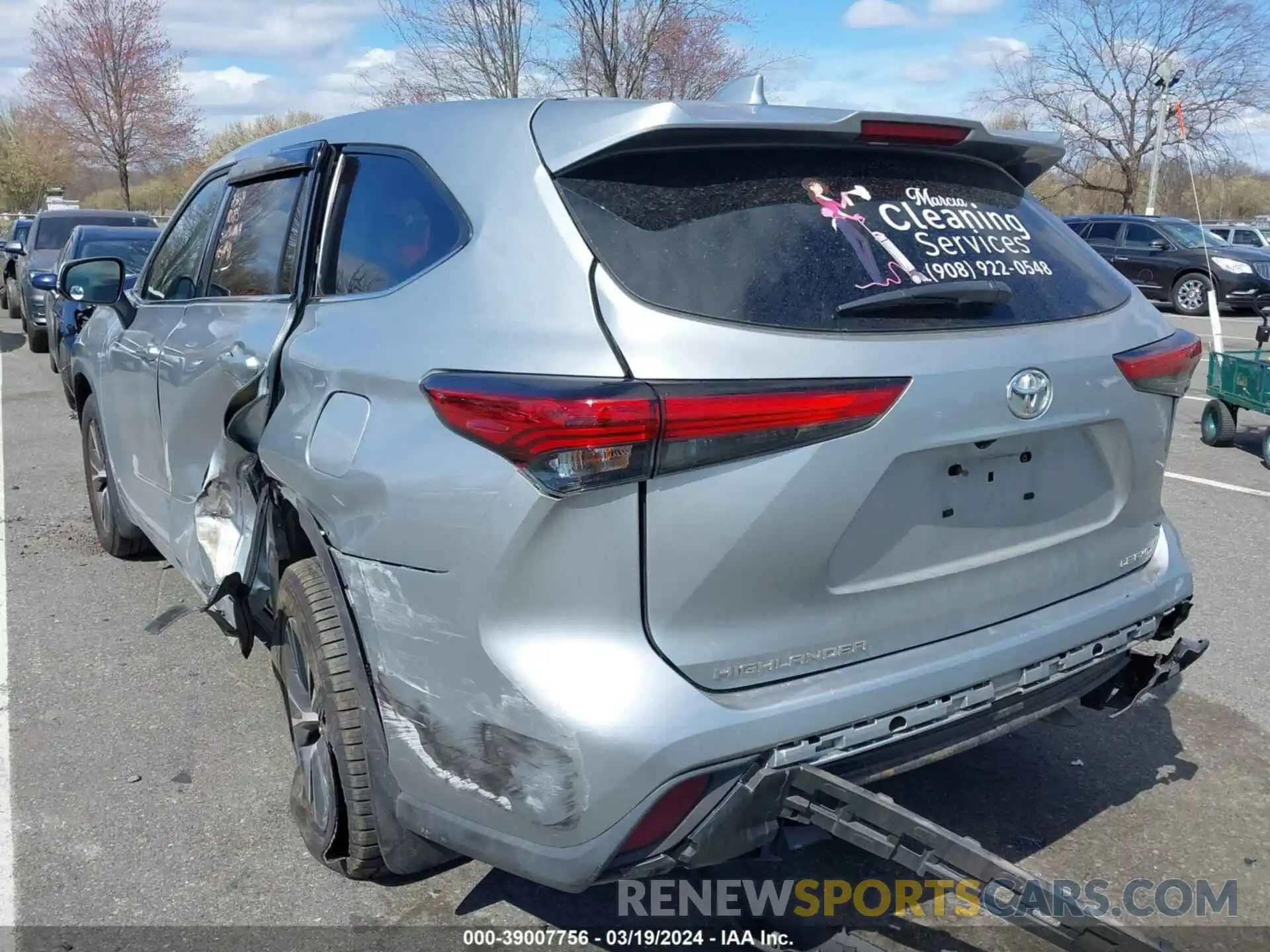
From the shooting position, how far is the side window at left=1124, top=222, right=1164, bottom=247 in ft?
65.3

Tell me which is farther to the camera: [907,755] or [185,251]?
[185,251]

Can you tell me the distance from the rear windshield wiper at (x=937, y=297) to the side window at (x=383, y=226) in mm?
875

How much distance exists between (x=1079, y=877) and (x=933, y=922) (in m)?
0.47

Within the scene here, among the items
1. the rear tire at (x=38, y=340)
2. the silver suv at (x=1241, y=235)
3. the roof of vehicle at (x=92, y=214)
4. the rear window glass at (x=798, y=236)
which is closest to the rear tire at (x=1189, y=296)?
the silver suv at (x=1241, y=235)

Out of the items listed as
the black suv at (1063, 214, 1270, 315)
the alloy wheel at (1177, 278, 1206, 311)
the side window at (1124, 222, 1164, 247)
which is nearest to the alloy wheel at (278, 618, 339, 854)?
the black suv at (1063, 214, 1270, 315)

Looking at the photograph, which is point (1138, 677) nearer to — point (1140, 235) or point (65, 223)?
point (65, 223)

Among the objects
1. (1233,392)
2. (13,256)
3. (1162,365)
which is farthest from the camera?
(13,256)

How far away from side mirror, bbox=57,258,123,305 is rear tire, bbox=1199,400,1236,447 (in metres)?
7.39

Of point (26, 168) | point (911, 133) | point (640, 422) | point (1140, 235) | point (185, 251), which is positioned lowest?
point (1140, 235)

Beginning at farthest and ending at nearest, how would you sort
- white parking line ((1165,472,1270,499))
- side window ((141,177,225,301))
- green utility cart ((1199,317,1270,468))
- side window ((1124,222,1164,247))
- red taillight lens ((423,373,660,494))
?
side window ((1124,222,1164,247)), green utility cart ((1199,317,1270,468)), white parking line ((1165,472,1270,499)), side window ((141,177,225,301)), red taillight lens ((423,373,660,494))

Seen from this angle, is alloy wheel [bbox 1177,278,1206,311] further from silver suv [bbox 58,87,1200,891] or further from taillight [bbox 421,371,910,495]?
taillight [bbox 421,371,910,495]

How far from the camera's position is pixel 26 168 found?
45875 mm

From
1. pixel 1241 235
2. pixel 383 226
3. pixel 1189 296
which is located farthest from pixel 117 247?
pixel 1241 235

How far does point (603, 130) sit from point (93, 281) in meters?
3.12
